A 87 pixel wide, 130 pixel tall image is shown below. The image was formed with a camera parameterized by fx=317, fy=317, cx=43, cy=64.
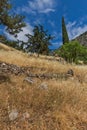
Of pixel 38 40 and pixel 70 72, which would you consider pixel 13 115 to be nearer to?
pixel 70 72

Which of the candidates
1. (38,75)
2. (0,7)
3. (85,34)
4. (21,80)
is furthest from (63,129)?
(85,34)

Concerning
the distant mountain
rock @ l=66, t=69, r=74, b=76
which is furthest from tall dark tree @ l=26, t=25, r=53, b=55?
the distant mountain

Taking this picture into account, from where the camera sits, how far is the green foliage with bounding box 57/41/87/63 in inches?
1460

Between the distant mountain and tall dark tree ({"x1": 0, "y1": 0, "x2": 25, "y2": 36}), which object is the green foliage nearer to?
tall dark tree ({"x1": 0, "y1": 0, "x2": 25, "y2": 36})

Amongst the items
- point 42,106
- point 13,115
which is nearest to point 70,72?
point 42,106

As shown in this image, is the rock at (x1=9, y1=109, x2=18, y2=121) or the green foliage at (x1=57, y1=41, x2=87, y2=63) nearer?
the rock at (x1=9, y1=109, x2=18, y2=121)

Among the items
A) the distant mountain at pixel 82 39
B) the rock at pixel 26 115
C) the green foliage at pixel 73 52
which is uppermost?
the distant mountain at pixel 82 39

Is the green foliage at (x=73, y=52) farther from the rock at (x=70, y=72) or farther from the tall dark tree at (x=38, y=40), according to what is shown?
the rock at (x=70, y=72)

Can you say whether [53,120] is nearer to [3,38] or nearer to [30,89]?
[30,89]

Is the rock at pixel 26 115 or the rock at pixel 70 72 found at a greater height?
the rock at pixel 70 72

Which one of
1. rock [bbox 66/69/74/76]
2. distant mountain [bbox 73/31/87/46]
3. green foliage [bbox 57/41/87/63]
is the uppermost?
distant mountain [bbox 73/31/87/46]

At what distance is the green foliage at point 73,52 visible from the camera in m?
37.1

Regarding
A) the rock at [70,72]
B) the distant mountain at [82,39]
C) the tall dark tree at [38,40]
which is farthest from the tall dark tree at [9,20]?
the distant mountain at [82,39]

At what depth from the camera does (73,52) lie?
37.1m
